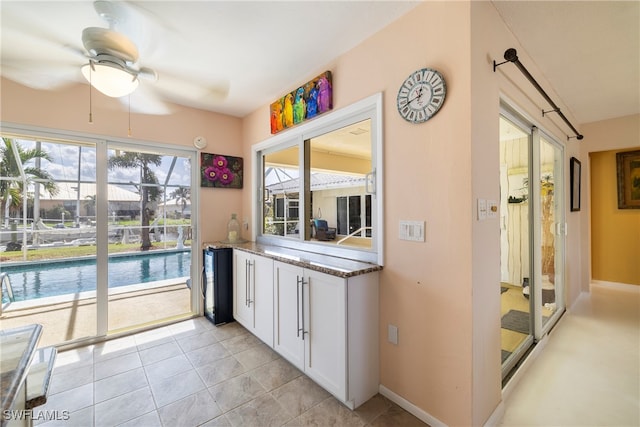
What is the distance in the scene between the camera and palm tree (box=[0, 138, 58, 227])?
237 cm

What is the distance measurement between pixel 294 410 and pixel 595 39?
343 cm

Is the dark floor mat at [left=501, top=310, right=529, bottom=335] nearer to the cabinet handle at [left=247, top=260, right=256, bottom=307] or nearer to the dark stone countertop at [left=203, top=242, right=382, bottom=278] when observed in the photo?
the dark stone countertop at [left=203, top=242, right=382, bottom=278]

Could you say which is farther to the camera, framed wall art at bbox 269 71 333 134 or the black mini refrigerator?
the black mini refrigerator

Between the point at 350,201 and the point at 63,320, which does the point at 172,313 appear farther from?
the point at 350,201

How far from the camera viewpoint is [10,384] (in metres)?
0.63

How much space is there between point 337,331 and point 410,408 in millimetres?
668

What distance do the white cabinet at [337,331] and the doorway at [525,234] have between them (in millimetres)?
1144

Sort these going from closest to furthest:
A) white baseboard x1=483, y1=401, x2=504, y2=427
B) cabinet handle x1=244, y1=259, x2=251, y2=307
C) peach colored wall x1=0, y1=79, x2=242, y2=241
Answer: white baseboard x1=483, y1=401, x2=504, y2=427 → peach colored wall x1=0, y1=79, x2=242, y2=241 → cabinet handle x1=244, y1=259, x2=251, y2=307

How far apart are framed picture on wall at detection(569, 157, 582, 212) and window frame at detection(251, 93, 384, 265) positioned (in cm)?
314

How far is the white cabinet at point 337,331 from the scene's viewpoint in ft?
5.57

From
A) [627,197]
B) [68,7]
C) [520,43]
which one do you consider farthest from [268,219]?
[627,197]

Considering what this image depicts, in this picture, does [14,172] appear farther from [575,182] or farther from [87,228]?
[575,182]

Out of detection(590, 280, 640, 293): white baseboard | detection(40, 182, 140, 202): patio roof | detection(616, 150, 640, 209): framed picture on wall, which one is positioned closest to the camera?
detection(40, 182, 140, 202): patio roof

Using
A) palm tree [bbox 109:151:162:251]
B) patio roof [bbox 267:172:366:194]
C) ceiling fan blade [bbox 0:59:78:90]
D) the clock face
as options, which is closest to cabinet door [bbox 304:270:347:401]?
patio roof [bbox 267:172:366:194]
